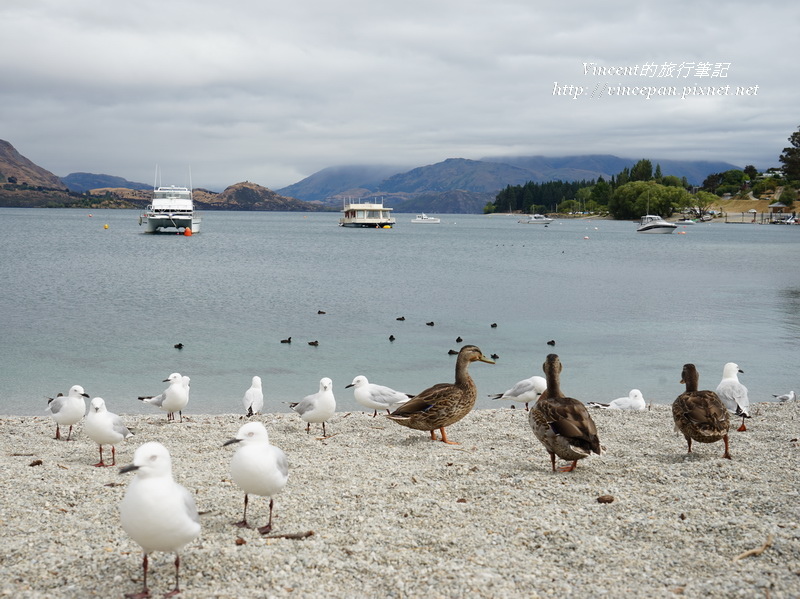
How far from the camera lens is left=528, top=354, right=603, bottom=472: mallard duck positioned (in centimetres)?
898

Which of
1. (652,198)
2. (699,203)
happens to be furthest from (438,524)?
(699,203)

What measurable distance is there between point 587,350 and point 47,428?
57.6ft

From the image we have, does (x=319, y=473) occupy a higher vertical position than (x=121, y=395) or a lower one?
higher

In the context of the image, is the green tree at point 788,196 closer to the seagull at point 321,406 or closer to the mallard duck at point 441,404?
the mallard duck at point 441,404

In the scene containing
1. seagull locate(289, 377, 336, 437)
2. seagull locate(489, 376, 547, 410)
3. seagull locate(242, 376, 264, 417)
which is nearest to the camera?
seagull locate(289, 377, 336, 437)

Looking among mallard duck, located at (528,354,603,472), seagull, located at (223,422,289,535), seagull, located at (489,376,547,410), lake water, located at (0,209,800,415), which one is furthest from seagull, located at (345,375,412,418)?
seagull, located at (223,422,289,535)

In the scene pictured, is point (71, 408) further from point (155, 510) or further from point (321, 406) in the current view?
point (155, 510)

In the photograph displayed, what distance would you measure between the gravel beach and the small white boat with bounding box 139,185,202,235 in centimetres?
10214

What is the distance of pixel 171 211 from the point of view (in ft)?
355

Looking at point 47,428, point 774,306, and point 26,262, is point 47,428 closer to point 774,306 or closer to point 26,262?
point 774,306

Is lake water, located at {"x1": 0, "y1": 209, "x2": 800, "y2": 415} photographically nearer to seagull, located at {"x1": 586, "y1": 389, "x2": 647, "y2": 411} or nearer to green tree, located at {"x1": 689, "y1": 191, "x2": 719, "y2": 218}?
seagull, located at {"x1": 586, "y1": 389, "x2": 647, "y2": 411}

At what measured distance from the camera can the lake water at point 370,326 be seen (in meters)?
19.9

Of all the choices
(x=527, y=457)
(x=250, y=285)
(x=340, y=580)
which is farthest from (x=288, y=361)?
(x=250, y=285)

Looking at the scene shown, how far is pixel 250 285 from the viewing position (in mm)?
45656
